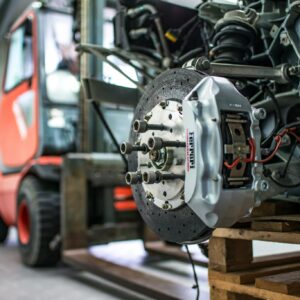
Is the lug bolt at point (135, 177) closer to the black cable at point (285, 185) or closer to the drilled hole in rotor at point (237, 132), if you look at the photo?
the drilled hole in rotor at point (237, 132)

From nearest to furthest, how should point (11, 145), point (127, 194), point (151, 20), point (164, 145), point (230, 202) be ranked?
point (230, 202) → point (164, 145) → point (151, 20) → point (127, 194) → point (11, 145)

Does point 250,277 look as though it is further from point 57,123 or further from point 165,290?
point 57,123

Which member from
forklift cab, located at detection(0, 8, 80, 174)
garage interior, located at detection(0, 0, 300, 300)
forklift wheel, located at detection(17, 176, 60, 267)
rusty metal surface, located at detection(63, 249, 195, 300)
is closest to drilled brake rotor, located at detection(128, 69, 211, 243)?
garage interior, located at detection(0, 0, 300, 300)

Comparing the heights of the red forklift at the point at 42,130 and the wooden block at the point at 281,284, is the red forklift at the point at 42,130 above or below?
above

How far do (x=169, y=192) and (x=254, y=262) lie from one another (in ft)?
2.09

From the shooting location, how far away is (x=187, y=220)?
148 centimetres

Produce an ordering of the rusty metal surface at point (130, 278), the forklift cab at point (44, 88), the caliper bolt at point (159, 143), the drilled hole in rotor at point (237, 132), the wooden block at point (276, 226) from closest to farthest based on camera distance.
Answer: the drilled hole in rotor at point (237, 132), the caliper bolt at point (159, 143), the wooden block at point (276, 226), the rusty metal surface at point (130, 278), the forklift cab at point (44, 88)

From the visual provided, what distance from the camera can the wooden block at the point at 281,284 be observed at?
5.21ft

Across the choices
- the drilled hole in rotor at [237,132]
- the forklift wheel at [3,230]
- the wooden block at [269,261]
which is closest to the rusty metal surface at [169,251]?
the wooden block at [269,261]

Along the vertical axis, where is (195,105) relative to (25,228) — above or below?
above

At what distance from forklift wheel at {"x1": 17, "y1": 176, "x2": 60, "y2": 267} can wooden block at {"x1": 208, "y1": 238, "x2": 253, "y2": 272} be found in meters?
1.86

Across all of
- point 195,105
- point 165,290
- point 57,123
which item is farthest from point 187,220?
point 57,123

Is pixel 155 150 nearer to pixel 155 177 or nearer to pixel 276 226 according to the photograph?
pixel 155 177

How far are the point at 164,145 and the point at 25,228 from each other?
2680 mm
